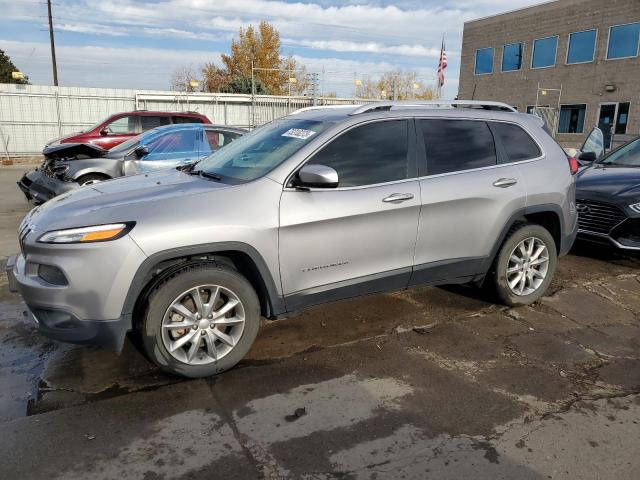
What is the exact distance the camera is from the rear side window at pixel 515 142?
457 cm

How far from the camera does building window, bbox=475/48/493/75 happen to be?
31281 mm

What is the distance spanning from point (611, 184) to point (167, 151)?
21.4 ft

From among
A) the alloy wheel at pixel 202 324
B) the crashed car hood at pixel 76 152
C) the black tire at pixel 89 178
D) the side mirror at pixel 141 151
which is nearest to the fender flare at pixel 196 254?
the alloy wheel at pixel 202 324

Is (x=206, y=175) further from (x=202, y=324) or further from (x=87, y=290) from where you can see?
(x=87, y=290)

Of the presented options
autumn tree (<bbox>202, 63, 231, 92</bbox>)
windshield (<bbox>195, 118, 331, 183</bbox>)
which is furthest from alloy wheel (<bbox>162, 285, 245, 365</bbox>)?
autumn tree (<bbox>202, 63, 231, 92</bbox>)

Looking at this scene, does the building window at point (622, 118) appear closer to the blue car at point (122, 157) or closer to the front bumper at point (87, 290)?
the blue car at point (122, 157)

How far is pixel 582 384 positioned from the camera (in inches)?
138

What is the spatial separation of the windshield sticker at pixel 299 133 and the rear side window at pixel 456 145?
0.94 metres

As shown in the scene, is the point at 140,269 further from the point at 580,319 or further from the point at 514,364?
the point at 580,319

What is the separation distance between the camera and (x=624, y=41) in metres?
24.2

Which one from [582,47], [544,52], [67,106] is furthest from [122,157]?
[544,52]

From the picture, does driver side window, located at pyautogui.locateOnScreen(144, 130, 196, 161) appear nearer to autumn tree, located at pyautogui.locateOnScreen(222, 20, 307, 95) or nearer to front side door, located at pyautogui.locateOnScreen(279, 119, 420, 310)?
front side door, located at pyautogui.locateOnScreen(279, 119, 420, 310)

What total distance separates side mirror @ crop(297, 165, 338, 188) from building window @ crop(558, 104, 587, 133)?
2687 cm

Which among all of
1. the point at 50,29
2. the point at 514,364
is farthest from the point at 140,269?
the point at 50,29
